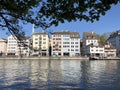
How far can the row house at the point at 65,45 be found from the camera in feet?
499

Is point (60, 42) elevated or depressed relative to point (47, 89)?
elevated

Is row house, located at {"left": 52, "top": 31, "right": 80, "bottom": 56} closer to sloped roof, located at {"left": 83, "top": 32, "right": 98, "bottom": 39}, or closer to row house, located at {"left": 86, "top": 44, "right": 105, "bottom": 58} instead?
row house, located at {"left": 86, "top": 44, "right": 105, "bottom": 58}

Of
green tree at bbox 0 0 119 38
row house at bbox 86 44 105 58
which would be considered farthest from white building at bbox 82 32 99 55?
green tree at bbox 0 0 119 38

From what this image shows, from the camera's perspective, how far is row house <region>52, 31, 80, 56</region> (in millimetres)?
152125

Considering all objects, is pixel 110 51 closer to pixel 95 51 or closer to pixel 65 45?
pixel 95 51

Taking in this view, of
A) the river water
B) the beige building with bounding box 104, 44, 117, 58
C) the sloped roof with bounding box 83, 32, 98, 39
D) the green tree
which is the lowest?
the river water

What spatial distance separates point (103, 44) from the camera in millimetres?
160375

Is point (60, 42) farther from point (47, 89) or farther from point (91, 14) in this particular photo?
point (91, 14)

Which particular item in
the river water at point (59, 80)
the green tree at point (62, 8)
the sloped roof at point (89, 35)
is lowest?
the river water at point (59, 80)

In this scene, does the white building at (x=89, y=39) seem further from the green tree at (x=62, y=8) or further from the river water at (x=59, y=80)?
the green tree at (x=62, y=8)

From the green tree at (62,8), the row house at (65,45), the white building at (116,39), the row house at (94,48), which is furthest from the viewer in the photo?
the white building at (116,39)

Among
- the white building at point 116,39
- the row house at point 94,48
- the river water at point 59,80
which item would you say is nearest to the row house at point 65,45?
the row house at point 94,48

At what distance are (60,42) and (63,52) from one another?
5.75 metres

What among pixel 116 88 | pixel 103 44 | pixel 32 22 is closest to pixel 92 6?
pixel 32 22
